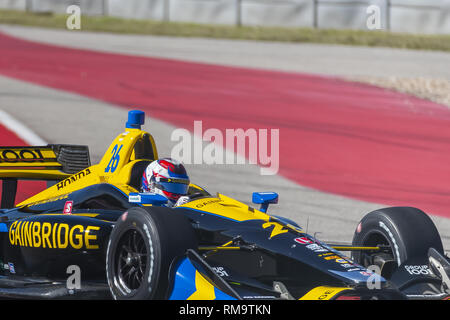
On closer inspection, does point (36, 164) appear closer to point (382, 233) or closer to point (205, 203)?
point (205, 203)

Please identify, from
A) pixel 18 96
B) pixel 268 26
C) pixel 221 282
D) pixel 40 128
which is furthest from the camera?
pixel 268 26

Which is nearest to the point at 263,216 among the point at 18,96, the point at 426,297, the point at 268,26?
the point at 426,297

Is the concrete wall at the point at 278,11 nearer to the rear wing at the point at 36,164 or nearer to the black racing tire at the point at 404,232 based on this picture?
the rear wing at the point at 36,164

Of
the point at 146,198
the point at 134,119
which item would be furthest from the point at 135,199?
the point at 134,119

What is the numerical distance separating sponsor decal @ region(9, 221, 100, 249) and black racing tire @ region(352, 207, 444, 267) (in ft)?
6.33

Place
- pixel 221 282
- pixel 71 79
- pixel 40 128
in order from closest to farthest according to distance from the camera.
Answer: pixel 221 282 → pixel 40 128 → pixel 71 79

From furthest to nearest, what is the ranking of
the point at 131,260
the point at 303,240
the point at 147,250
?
1. the point at 303,240
2. the point at 131,260
3. the point at 147,250

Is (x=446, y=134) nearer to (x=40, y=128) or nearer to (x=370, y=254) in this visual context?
(x=40, y=128)

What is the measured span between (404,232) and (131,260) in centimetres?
189

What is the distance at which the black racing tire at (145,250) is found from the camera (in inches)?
220

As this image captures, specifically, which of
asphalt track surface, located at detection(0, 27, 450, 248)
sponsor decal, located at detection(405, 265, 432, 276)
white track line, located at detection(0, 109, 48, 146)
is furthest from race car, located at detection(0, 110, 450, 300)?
white track line, located at detection(0, 109, 48, 146)

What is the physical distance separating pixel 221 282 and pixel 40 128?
8.03 m

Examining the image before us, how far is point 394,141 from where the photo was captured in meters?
13.2

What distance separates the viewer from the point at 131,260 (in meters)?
5.89
